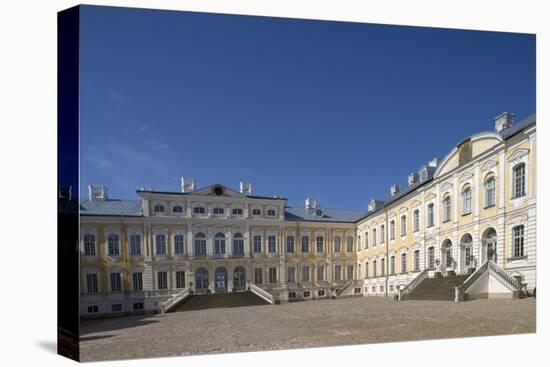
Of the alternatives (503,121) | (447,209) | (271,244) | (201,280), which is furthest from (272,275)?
(503,121)

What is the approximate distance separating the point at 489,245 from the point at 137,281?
11.4 metres

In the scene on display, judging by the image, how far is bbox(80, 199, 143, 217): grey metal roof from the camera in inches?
466

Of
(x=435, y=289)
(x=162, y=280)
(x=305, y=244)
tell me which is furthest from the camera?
(x=435, y=289)

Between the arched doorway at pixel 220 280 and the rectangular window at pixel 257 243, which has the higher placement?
the rectangular window at pixel 257 243

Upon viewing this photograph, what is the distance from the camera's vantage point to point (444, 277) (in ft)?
52.4

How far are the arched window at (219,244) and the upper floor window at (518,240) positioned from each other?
9346 millimetres

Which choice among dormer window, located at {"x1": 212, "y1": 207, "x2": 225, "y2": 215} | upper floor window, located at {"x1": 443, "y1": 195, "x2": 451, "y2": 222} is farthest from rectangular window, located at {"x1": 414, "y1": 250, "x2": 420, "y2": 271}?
dormer window, located at {"x1": 212, "y1": 207, "x2": 225, "y2": 215}

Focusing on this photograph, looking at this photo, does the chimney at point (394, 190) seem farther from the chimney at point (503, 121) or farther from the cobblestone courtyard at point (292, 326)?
the cobblestone courtyard at point (292, 326)

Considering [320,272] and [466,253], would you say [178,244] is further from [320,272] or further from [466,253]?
[466,253]

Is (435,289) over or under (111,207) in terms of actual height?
under

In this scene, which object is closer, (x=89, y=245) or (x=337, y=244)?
(x=89, y=245)

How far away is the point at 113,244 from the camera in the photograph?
43.6 feet

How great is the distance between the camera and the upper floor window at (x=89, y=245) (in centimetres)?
1199

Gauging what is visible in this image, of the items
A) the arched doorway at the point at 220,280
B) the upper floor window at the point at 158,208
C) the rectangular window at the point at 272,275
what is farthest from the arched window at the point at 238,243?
the upper floor window at the point at 158,208
